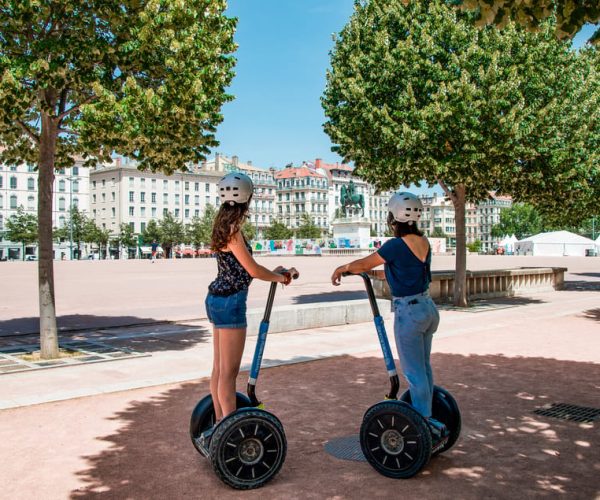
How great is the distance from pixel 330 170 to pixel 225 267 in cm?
15704

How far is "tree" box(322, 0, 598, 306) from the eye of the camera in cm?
1529

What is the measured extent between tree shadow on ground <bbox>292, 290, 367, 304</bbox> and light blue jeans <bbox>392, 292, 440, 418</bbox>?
47.4ft

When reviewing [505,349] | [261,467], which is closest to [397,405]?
[261,467]

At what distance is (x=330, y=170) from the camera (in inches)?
6299

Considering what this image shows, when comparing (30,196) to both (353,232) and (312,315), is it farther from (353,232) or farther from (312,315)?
(312,315)

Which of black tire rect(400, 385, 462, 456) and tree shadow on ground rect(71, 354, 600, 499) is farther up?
black tire rect(400, 385, 462, 456)

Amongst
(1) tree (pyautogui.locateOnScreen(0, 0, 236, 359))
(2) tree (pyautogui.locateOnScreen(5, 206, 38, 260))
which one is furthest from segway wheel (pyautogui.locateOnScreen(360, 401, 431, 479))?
(2) tree (pyautogui.locateOnScreen(5, 206, 38, 260))

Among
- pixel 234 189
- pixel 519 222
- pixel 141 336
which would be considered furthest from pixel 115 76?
pixel 519 222

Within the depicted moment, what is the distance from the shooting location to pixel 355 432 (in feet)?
18.6

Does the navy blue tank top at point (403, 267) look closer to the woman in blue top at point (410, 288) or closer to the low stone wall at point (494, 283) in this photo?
the woman in blue top at point (410, 288)

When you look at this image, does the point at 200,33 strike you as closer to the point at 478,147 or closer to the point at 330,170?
the point at 478,147

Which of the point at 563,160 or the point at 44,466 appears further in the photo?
the point at 563,160

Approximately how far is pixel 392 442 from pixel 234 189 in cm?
208

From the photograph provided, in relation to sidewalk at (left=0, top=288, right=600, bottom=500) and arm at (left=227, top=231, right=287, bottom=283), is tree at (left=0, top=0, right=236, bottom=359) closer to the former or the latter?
sidewalk at (left=0, top=288, right=600, bottom=500)
